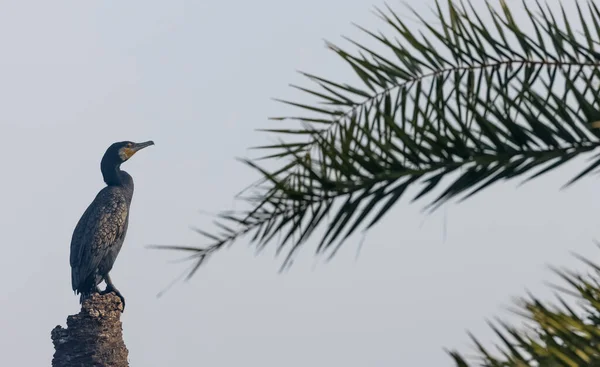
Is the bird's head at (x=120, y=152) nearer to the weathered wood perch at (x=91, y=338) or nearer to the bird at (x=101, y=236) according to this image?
the bird at (x=101, y=236)

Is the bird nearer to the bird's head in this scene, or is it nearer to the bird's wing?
the bird's wing

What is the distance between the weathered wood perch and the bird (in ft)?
1.62

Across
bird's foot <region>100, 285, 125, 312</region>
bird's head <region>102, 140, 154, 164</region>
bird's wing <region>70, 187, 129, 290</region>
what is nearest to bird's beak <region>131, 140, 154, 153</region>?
bird's head <region>102, 140, 154, 164</region>

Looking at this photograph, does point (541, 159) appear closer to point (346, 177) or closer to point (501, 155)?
point (501, 155)

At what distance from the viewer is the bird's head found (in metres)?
17.5

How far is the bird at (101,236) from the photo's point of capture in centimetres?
1622

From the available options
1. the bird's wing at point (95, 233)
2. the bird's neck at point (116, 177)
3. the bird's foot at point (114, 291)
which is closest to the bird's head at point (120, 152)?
the bird's neck at point (116, 177)

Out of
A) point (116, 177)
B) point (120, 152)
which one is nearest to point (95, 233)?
point (116, 177)

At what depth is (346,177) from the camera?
106 inches

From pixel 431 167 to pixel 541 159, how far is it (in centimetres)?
27

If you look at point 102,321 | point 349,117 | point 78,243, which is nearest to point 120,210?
point 78,243

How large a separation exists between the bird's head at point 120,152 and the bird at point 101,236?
0.15 meters

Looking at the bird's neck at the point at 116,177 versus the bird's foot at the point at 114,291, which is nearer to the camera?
the bird's foot at the point at 114,291

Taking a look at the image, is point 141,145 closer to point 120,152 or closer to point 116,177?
point 120,152
